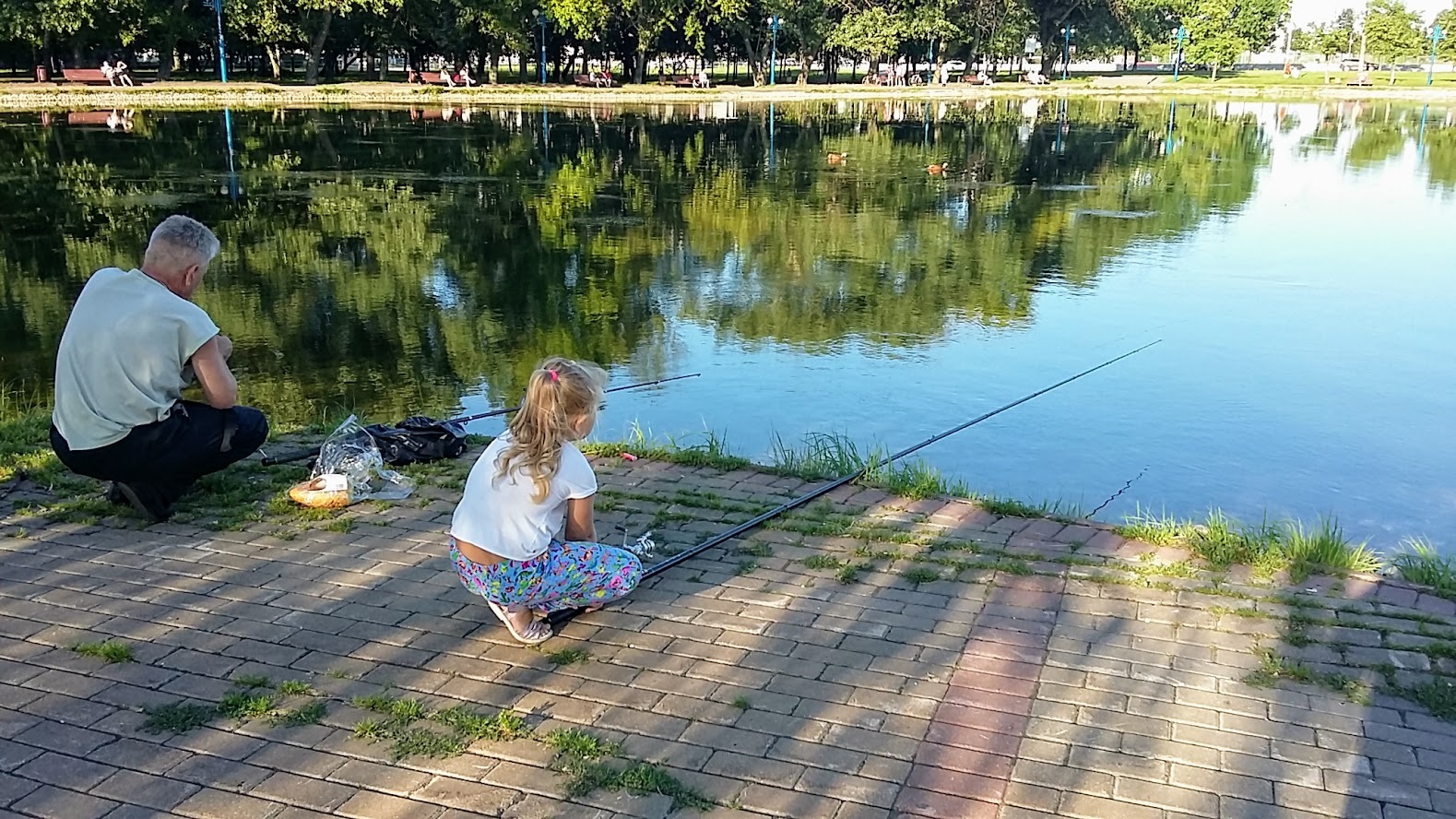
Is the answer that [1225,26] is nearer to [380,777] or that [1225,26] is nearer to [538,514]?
[538,514]

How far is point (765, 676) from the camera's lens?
149 inches

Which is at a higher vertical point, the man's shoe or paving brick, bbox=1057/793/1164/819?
the man's shoe

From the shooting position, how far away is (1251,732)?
348 cm

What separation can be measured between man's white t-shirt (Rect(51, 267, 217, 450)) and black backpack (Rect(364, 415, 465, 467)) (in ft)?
4.25

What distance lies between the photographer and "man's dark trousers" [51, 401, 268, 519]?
15.7 feet

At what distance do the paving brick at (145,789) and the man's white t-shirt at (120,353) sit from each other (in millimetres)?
2075

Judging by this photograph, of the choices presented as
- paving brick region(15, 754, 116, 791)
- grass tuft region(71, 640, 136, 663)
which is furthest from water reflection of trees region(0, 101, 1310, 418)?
paving brick region(15, 754, 116, 791)

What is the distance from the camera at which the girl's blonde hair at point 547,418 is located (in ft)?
12.0

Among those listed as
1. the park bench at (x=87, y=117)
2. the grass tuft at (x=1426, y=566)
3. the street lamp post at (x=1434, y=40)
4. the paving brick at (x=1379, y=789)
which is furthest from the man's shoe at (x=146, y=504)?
the street lamp post at (x=1434, y=40)

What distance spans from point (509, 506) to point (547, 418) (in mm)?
363

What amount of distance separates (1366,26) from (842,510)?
102 m

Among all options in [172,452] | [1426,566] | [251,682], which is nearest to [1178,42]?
[1426,566]

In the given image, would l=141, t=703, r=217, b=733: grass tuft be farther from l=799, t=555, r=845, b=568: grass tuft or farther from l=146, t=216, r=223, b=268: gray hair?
l=799, t=555, r=845, b=568: grass tuft

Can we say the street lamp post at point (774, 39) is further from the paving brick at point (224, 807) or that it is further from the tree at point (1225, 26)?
the paving brick at point (224, 807)
